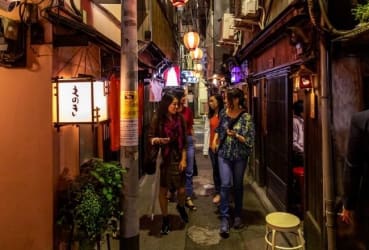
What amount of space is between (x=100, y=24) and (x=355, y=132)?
583cm

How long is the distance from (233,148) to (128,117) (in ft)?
11.1

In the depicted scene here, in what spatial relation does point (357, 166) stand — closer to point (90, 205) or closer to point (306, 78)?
point (306, 78)

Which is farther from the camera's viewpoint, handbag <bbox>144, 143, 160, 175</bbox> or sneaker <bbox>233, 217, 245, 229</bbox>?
sneaker <bbox>233, 217, 245, 229</bbox>

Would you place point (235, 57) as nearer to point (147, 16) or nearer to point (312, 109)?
point (147, 16)

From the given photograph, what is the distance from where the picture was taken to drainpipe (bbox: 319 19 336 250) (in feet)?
15.6

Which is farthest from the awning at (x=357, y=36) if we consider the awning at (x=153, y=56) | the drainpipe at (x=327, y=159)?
the awning at (x=153, y=56)

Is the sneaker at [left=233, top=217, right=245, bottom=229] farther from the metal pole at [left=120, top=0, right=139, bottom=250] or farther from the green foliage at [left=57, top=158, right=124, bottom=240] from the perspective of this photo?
the metal pole at [left=120, top=0, right=139, bottom=250]

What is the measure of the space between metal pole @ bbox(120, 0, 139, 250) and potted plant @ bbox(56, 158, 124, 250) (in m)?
0.26

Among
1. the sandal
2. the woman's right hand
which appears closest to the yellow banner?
the woman's right hand

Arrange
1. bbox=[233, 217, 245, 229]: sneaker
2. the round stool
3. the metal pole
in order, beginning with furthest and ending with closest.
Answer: bbox=[233, 217, 245, 229]: sneaker → the round stool → the metal pole

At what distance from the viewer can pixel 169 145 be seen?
7.50 m

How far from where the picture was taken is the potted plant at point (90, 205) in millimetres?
4754

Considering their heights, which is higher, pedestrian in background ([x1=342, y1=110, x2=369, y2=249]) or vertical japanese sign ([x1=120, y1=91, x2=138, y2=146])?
vertical japanese sign ([x1=120, y1=91, x2=138, y2=146])

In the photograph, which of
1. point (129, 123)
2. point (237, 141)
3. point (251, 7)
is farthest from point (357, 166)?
point (251, 7)
